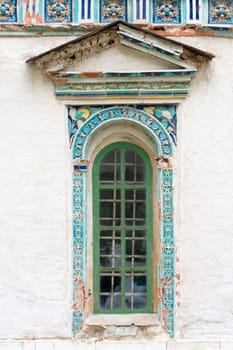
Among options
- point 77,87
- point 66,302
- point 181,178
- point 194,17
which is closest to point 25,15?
point 77,87

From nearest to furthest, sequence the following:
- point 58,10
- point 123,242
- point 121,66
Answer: point 121,66
point 58,10
point 123,242

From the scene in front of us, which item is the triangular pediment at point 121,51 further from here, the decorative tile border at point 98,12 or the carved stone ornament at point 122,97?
the decorative tile border at point 98,12

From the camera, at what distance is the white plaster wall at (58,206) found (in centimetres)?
944

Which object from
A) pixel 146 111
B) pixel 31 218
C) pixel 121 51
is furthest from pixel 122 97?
pixel 31 218

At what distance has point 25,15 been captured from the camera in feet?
31.2

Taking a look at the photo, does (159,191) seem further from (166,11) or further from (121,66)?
(166,11)

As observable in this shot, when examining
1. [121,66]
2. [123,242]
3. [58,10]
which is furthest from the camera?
[123,242]

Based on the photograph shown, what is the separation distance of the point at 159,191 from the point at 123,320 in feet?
4.83

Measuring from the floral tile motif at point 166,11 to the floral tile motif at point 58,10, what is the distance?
0.94 m

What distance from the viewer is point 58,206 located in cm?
946

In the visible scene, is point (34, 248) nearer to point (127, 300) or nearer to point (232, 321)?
point (127, 300)

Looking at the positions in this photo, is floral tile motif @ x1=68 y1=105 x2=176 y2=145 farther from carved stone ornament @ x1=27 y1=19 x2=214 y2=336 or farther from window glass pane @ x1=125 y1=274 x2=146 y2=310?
window glass pane @ x1=125 y1=274 x2=146 y2=310

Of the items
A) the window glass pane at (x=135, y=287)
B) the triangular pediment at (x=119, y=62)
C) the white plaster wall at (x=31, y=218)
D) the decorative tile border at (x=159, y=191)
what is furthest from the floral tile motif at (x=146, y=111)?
the window glass pane at (x=135, y=287)

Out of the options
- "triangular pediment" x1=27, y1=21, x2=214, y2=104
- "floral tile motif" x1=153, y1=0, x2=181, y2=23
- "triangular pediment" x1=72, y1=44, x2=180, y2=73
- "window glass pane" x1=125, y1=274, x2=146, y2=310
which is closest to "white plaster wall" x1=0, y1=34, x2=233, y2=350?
"triangular pediment" x1=27, y1=21, x2=214, y2=104
